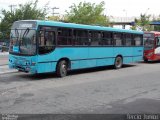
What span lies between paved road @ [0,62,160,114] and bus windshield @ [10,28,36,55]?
1.26m

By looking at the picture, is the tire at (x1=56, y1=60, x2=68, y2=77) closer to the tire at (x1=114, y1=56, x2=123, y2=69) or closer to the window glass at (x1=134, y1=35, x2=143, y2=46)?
the tire at (x1=114, y1=56, x2=123, y2=69)

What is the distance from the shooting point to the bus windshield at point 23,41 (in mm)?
15086

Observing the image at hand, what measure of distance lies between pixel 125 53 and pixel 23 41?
28.7 feet

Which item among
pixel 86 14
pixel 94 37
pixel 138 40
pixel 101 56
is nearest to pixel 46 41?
pixel 94 37

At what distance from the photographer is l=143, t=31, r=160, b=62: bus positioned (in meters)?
27.0

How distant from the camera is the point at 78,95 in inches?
445

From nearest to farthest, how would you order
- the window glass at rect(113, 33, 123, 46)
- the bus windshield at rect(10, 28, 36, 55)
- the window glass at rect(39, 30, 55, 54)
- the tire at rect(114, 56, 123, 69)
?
the bus windshield at rect(10, 28, 36, 55) → the window glass at rect(39, 30, 55, 54) → the window glass at rect(113, 33, 123, 46) → the tire at rect(114, 56, 123, 69)

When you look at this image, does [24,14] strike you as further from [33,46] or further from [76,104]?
[76,104]

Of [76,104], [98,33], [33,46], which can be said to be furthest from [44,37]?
[76,104]

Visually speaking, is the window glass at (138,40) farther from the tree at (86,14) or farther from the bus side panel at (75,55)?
the tree at (86,14)

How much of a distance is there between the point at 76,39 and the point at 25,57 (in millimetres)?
3289

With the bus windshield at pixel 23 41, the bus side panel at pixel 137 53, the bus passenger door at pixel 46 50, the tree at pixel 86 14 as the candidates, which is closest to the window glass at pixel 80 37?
the bus passenger door at pixel 46 50

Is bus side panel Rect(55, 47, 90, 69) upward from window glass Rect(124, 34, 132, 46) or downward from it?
downward

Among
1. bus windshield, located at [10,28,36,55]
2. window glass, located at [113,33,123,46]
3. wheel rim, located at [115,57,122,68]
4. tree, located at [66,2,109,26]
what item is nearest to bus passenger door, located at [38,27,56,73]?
bus windshield, located at [10,28,36,55]
